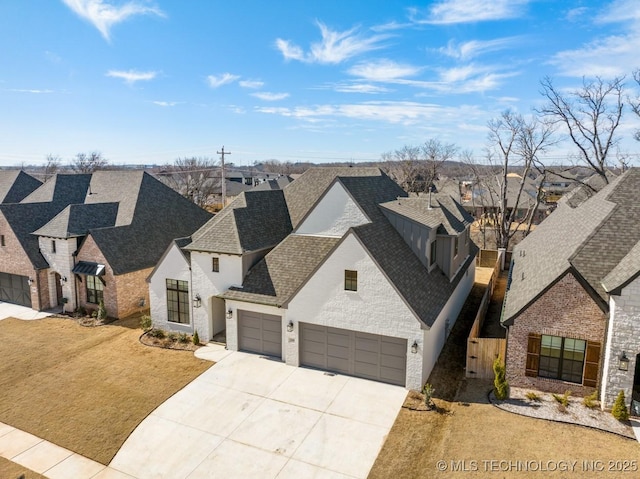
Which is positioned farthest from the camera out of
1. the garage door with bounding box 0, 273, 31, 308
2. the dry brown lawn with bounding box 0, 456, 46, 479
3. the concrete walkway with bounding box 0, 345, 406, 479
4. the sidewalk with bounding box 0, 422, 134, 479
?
the garage door with bounding box 0, 273, 31, 308

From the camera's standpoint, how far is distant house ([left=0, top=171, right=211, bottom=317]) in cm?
2491

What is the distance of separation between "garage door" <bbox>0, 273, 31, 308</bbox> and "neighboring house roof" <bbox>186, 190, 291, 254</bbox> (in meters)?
13.6

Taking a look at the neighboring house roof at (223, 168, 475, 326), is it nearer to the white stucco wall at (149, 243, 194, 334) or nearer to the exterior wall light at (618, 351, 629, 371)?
the white stucco wall at (149, 243, 194, 334)

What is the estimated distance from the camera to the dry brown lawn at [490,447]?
1180 centimetres

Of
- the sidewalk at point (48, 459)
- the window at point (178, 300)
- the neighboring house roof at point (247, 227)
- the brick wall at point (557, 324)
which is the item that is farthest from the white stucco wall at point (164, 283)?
the brick wall at point (557, 324)

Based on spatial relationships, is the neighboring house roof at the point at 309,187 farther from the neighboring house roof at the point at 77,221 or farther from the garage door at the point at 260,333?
the neighboring house roof at the point at 77,221

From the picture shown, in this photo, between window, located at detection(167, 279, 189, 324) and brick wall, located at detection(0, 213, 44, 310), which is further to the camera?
brick wall, located at detection(0, 213, 44, 310)

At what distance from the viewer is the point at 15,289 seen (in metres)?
27.8

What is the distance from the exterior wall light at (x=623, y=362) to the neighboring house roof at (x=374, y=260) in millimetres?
6125

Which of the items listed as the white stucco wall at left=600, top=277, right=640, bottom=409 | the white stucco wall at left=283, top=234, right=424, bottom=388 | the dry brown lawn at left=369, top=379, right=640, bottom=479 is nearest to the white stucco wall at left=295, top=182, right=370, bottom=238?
the white stucco wall at left=283, top=234, right=424, bottom=388

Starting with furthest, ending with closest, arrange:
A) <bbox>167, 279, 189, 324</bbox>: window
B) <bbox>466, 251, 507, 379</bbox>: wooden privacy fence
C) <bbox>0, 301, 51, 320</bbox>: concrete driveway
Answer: <bbox>0, 301, 51, 320</bbox>: concrete driveway < <bbox>167, 279, 189, 324</bbox>: window < <bbox>466, 251, 507, 379</bbox>: wooden privacy fence

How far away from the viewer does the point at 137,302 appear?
84.8ft

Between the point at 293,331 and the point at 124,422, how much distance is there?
700 centimetres

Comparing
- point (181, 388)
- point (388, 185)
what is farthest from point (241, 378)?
point (388, 185)
